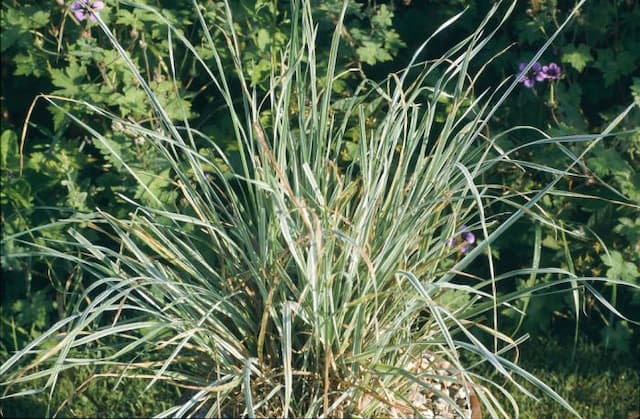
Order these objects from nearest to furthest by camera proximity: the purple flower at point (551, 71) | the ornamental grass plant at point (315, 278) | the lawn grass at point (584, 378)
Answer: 1. the ornamental grass plant at point (315, 278)
2. the lawn grass at point (584, 378)
3. the purple flower at point (551, 71)

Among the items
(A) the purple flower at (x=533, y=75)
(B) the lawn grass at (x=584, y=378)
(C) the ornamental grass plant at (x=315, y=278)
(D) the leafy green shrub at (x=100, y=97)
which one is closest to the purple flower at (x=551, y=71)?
(A) the purple flower at (x=533, y=75)

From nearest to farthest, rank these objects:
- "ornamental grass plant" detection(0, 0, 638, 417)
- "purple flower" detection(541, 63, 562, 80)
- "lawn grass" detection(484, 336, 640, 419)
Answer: "ornamental grass plant" detection(0, 0, 638, 417) < "lawn grass" detection(484, 336, 640, 419) < "purple flower" detection(541, 63, 562, 80)

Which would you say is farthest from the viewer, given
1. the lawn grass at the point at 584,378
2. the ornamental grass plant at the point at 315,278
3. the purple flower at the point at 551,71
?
the purple flower at the point at 551,71

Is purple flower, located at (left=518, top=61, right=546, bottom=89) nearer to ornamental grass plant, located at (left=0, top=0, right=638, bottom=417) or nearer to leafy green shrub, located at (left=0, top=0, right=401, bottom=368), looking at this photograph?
leafy green shrub, located at (left=0, top=0, right=401, bottom=368)

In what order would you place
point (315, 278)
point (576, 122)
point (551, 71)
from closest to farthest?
point (315, 278)
point (551, 71)
point (576, 122)

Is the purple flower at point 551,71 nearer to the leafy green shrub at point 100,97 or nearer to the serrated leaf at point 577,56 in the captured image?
the serrated leaf at point 577,56

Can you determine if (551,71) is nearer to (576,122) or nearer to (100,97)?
(576,122)

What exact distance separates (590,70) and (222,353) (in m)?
1.84

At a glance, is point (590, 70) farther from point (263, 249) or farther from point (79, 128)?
point (79, 128)

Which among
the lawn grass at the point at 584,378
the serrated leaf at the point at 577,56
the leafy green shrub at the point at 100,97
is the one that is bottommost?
the lawn grass at the point at 584,378

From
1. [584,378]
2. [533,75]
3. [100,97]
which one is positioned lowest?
[584,378]

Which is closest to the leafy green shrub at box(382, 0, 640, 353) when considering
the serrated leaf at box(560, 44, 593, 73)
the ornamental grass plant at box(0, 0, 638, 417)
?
the serrated leaf at box(560, 44, 593, 73)

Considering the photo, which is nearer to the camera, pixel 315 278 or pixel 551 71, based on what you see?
pixel 315 278

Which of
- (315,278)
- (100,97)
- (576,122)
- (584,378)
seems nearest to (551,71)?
(576,122)
